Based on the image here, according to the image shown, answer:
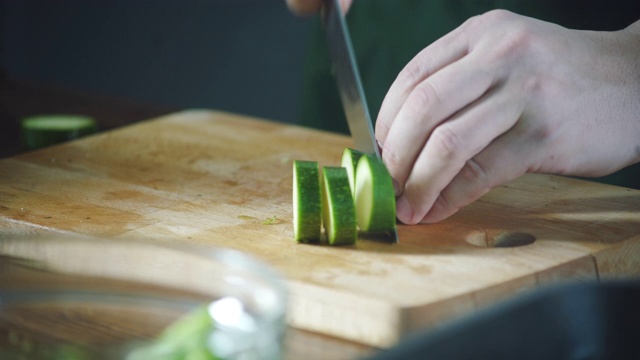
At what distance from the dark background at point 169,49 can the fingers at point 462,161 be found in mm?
3250

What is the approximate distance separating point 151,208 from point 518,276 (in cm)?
83

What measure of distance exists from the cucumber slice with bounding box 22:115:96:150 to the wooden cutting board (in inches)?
4.6

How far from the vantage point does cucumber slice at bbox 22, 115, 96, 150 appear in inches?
A: 104

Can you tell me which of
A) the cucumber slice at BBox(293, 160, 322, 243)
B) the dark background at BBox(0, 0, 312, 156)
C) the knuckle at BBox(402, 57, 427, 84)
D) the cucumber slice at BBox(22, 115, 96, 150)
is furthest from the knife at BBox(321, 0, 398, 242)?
the dark background at BBox(0, 0, 312, 156)

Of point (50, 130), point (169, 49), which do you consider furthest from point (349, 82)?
point (169, 49)

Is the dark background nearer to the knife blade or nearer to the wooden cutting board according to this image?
the wooden cutting board

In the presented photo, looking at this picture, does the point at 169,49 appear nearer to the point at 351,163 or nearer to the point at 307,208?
the point at 351,163

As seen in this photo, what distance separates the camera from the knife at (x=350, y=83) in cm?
202

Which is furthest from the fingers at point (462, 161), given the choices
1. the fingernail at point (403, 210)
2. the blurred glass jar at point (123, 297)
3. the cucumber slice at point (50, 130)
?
the cucumber slice at point (50, 130)

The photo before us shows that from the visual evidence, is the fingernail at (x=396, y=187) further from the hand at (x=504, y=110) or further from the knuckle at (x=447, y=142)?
the knuckle at (x=447, y=142)

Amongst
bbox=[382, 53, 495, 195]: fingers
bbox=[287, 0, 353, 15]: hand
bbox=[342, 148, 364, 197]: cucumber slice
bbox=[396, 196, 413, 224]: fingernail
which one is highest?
bbox=[287, 0, 353, 15]: hand

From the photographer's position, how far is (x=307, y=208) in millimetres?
1742

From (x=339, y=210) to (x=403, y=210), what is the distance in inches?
7.6

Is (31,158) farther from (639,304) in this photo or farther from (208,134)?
(639,304)
